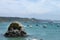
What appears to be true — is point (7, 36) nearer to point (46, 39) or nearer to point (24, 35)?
point (24, 35)

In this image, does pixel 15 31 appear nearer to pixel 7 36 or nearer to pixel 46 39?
pixel 7 36

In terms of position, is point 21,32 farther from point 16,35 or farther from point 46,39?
point 46,39

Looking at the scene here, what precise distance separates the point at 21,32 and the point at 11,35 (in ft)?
7.08

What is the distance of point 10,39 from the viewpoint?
4791 centimetres

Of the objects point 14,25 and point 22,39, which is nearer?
point 22,39

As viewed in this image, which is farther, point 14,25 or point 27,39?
point 14,25

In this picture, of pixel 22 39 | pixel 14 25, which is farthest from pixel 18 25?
pixel 22 39

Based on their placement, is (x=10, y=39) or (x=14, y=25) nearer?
(x=10, y=39)

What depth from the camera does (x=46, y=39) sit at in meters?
49.4

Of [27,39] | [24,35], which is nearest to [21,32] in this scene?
[24,35]

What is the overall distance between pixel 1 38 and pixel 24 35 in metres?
4.79

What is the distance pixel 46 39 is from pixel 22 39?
4596 millimetres

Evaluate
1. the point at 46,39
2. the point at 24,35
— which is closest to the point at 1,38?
the point at 24,35

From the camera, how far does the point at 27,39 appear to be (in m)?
47.3
